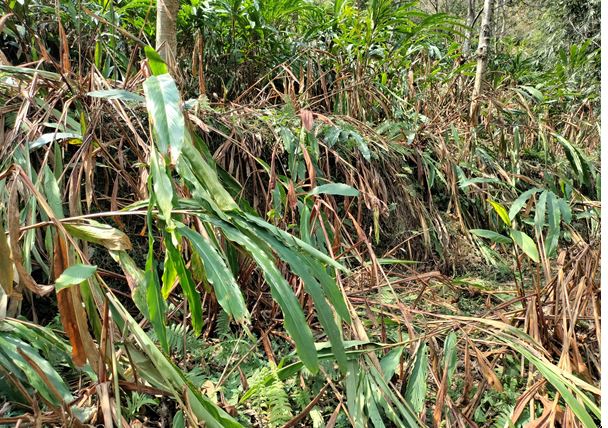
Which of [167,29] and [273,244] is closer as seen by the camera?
[273,244]

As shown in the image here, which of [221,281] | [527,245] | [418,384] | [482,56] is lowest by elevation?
[418,384]

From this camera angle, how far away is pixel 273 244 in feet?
2.15

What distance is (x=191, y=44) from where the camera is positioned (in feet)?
6.93

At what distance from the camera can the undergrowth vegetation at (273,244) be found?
67 cm

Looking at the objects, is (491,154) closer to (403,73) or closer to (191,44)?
(403,73)

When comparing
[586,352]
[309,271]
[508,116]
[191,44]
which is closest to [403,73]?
[508,116]

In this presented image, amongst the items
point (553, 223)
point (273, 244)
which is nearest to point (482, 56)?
point (553, 223)

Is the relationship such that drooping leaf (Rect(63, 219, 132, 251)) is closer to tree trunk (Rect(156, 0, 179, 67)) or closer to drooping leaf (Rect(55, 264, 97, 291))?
drooping leaf (Rect(55, 264, 97, 291))

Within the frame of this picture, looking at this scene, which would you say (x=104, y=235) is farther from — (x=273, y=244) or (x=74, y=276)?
(x=273, y=244)

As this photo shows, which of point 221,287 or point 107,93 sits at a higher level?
point 107,93

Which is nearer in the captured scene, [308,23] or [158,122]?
[158,122]

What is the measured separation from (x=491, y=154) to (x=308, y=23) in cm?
125

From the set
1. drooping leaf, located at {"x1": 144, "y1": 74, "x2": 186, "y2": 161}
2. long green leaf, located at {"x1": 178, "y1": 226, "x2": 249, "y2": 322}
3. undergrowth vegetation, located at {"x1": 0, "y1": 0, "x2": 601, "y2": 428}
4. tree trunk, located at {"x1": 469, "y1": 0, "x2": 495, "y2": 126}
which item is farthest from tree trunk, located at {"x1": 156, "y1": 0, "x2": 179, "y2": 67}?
tree trunk, located at {"x1": 469, "y1": 0, "x2": 495, "y2": 126}

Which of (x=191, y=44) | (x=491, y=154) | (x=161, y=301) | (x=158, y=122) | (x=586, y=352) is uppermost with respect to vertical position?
(x=191, y=44)
